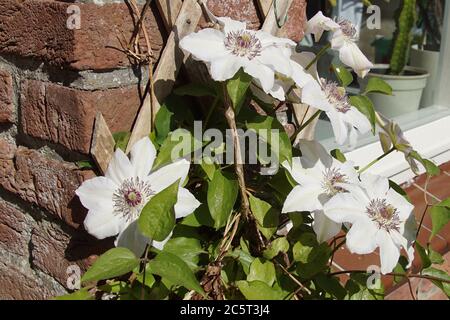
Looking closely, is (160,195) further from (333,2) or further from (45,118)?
(333,2)

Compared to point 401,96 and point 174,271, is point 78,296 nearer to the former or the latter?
point 174,271

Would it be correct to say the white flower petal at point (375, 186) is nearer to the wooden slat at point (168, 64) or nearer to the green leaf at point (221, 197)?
the green leaf at point (221, 197)

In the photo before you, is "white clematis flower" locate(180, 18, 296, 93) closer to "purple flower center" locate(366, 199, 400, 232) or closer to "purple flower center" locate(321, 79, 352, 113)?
"purple flower center" locate(321, 79, 352, 113)

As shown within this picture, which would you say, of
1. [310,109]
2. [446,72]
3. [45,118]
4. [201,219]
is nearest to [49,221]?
[45,118]

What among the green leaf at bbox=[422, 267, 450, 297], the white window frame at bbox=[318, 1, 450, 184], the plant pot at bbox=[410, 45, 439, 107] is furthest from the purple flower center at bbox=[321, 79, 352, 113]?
the plant pot at bbox=[410, 45, 439, 107]

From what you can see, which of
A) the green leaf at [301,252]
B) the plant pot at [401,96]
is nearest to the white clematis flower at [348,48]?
the green leaf at [301,252]
